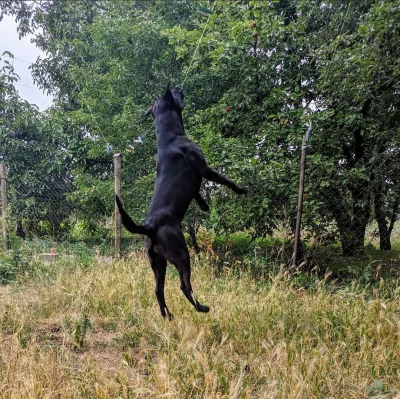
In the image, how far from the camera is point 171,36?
5.36 metres

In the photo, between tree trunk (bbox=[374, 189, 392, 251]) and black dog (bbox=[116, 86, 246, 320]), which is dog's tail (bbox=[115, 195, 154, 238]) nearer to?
black dog (bbox=[116, 86, 246, 320])

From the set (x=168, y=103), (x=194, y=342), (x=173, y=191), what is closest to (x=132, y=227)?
(x=173, y=191)

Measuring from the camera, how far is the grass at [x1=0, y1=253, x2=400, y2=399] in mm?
1979

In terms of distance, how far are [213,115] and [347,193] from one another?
2328 millimetres

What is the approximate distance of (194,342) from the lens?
96.1 inches

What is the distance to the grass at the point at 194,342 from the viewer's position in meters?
1.98

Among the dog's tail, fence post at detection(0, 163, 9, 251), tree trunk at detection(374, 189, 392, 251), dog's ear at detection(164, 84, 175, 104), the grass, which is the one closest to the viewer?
the dog's tail

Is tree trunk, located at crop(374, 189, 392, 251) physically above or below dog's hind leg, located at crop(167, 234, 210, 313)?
above

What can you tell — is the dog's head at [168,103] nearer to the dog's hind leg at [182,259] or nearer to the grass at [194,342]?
the dog's hind leg at [182,259]

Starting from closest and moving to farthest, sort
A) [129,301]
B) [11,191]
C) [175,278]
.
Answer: [129,301] < [175,278] < [11,191]

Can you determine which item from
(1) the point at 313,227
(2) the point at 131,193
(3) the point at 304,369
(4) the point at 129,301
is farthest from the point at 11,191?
(3) the point at 304,369

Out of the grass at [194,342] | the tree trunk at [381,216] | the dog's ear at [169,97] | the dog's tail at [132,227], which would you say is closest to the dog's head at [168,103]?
the dog's ear at [169,97]

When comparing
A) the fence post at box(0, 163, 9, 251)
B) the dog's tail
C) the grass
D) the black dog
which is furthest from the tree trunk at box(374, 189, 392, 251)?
the fence post at box(0, 163, 9, 251)

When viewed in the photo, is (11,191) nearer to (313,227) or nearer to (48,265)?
(48,265)
